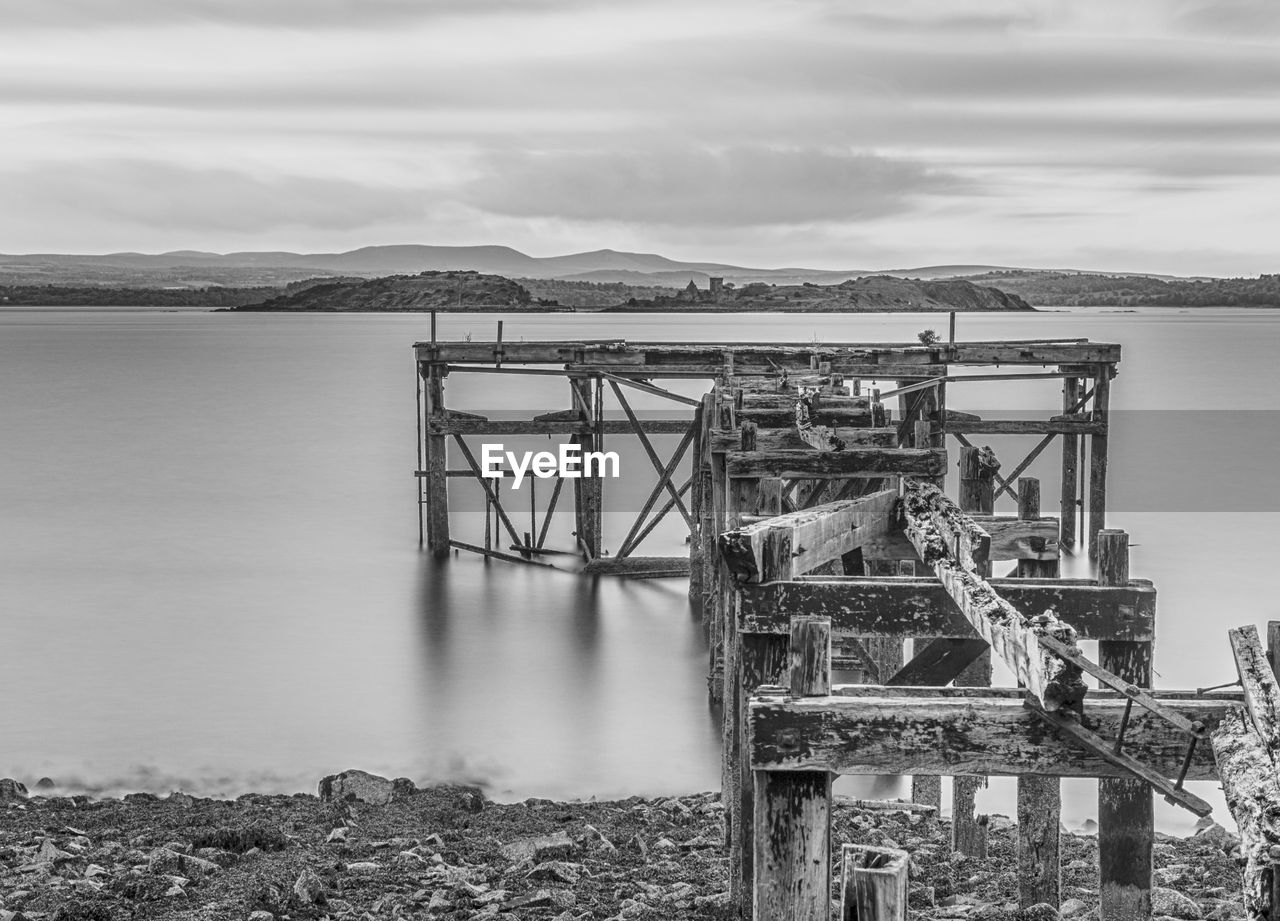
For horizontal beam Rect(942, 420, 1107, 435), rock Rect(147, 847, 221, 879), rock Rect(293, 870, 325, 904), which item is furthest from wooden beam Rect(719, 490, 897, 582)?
horizontal beam Rect(942, 420, 1107, 435)

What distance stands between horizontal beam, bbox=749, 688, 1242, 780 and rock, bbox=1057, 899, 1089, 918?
11.4 ft

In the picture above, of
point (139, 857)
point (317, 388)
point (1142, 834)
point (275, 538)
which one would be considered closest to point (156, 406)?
point (317, 388)

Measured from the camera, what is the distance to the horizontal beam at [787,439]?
33.6 feet

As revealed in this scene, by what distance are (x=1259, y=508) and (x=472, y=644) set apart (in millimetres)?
20037

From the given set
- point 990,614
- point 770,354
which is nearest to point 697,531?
point 770,354

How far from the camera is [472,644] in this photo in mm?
18328

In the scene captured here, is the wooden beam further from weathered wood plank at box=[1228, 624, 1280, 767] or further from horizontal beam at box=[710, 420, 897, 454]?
horizontal beam at box=[710, 420, 897, 454]

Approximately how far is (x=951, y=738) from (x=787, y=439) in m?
6.29

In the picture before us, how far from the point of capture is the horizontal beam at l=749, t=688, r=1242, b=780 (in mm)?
4176

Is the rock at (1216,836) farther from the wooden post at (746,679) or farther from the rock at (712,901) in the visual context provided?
the rock at (712,901)

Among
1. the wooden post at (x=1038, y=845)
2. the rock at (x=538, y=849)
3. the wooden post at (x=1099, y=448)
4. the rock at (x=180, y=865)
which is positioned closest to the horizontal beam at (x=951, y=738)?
the wooden post at (x=1038, y=845)

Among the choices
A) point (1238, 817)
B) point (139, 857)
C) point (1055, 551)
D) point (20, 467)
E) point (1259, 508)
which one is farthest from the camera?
point (20, 467)

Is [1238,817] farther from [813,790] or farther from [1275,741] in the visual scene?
[813,790]

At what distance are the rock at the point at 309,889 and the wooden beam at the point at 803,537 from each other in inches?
129
